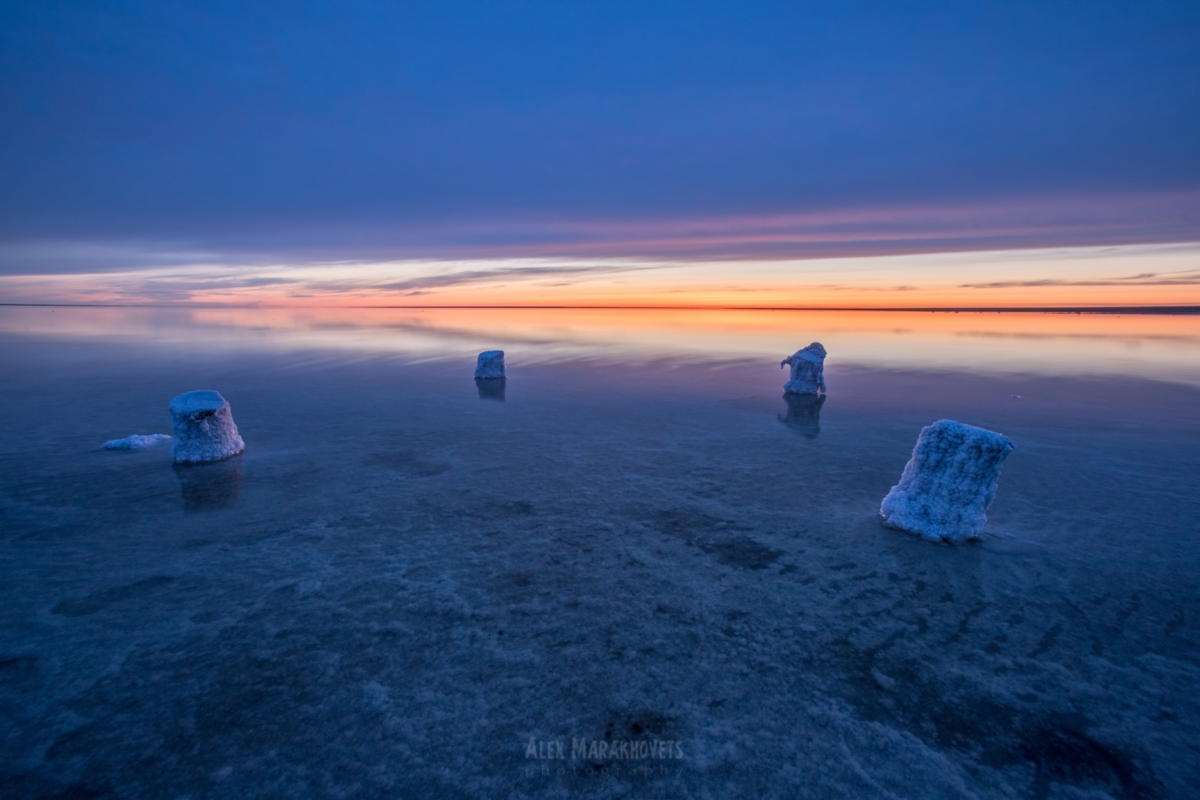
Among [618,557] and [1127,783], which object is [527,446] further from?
[1127,783]

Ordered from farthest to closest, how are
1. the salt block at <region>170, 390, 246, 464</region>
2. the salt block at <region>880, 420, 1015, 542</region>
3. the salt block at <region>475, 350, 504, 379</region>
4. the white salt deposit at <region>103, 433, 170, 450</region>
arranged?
the salt block at <region>475, 350, 504, 379</region>, the white salt deposit at <region>103, 433, 170, 450</region>, the salt block at <region>170, 390, 246, 464</region>, the salt block at <region>880, 420, 1015, 542</region>

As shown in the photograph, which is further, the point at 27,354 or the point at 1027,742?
the point at 27,354

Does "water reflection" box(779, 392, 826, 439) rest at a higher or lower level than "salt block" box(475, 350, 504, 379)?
lower

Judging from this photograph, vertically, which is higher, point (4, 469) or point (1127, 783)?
A: point (4, 469)

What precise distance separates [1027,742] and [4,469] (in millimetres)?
10537

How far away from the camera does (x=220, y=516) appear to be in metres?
5.53

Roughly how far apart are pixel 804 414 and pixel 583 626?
8.37m

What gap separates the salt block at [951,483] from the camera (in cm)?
493

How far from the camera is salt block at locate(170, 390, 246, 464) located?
23.5ft

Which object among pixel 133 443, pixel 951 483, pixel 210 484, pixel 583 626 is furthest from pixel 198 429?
pixel 951 483

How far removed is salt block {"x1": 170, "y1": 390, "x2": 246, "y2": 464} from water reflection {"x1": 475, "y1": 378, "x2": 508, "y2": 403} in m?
5.55

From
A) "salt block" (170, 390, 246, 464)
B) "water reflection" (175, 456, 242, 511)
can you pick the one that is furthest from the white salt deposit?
"water reflection" (175, 456, 242, 511)

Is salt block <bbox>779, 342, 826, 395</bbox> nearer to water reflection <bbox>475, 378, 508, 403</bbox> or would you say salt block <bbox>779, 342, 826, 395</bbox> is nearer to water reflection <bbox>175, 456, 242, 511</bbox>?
water reflection <bbox>475, 378, 508, 403</bbox>

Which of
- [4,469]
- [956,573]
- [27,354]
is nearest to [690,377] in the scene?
[956,573]
